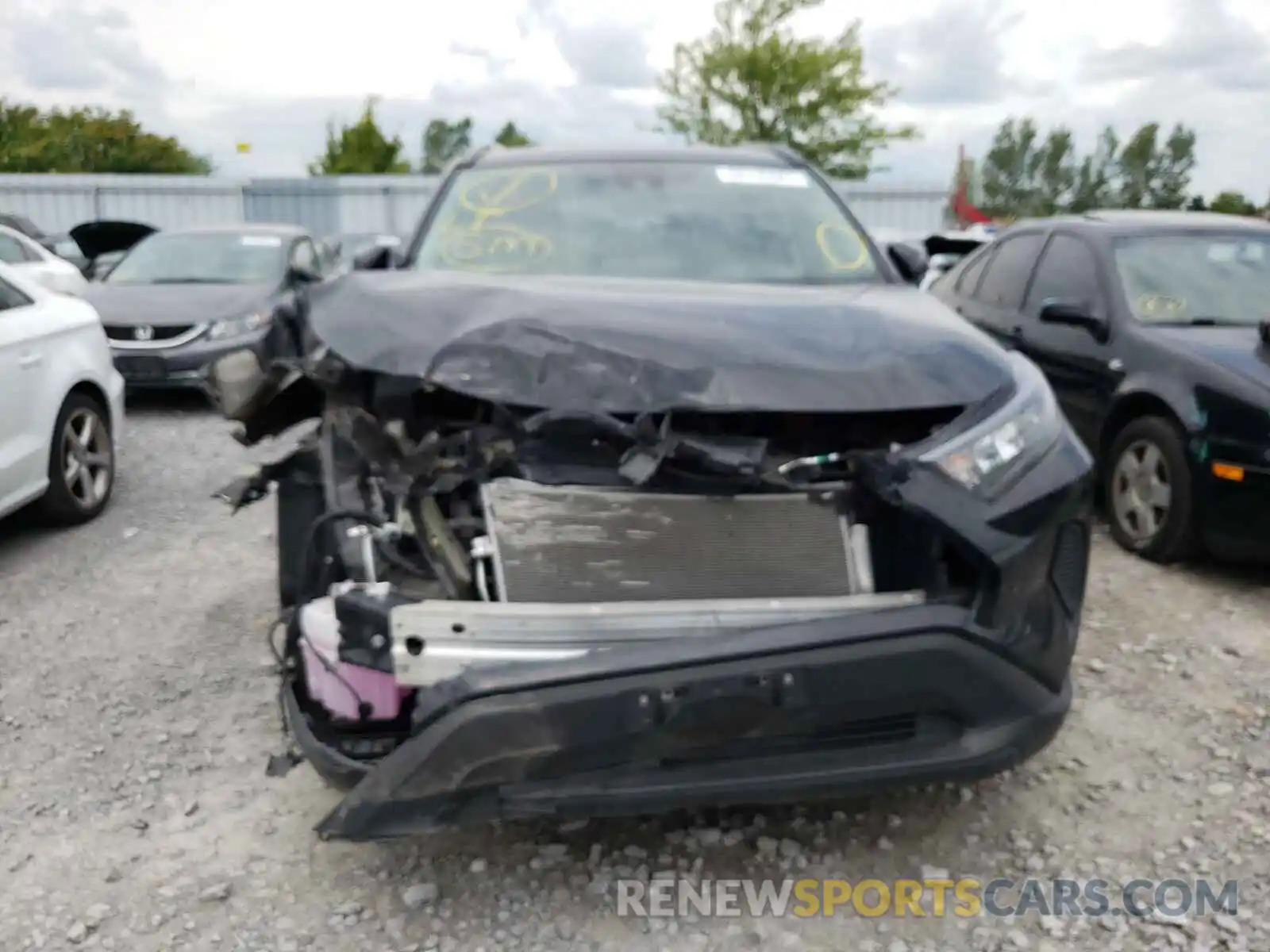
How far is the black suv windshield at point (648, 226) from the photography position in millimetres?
3936

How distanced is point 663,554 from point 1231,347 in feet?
11.4

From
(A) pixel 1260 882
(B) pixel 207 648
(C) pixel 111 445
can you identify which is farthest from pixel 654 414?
(C) pixel 111 445

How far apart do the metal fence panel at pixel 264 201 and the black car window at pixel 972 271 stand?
14.5 meters

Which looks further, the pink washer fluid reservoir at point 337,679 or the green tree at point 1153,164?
the green tree at point 1153,164

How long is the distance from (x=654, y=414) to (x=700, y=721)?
68 centimetres

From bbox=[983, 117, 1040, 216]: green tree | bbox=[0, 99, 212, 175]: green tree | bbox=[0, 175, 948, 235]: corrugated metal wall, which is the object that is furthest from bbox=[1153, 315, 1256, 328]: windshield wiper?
bbox=[983, 117, 1040, 216]: green tree

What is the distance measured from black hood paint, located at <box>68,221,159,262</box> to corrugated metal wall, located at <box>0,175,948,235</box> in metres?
4.93

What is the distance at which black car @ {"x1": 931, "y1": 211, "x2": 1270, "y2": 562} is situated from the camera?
4629 mm

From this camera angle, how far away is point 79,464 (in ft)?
18.6

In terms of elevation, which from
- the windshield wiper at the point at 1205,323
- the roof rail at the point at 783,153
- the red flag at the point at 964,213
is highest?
the red flag at the point at 964,213

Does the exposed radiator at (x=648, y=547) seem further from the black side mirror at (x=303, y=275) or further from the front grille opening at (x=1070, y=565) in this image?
the black side mirror at (x=303, y=275)

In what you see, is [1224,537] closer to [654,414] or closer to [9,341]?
[654,414]

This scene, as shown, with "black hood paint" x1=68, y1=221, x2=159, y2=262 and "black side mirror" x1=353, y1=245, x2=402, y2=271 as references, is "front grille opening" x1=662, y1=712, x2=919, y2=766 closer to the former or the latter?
"black side mirror" x1=353, y1=245, x2=402, y2=271

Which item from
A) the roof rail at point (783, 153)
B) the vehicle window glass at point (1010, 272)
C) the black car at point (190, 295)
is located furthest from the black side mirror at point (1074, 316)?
the black car at point (190, 295)
